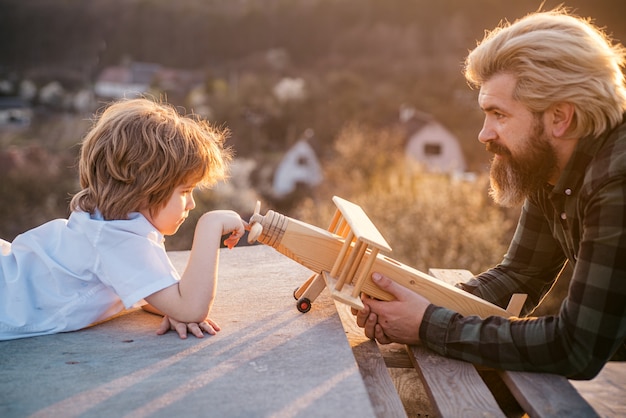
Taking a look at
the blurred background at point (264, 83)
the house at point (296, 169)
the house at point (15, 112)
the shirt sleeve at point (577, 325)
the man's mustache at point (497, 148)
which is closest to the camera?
the shirt sleeve at point (577, 325)

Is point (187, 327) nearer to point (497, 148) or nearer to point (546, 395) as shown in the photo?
point (546, 395)

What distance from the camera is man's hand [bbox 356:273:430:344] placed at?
2477 mm

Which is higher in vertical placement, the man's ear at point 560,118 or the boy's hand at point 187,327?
the man's ear at point 560,118

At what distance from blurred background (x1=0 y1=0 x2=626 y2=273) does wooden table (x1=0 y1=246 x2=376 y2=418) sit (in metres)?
13.5

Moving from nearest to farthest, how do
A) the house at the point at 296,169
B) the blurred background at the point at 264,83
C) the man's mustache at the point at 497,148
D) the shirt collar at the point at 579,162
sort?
the shirt collar at the point at 579,162, the man's mustache at the point at 497,148, the blurred background at the point at 264,83, the house at the point at 296,169

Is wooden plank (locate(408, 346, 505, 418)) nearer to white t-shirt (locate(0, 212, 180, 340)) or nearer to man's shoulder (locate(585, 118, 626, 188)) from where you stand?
man's shoulder (locate(585, 118, 626, 188))

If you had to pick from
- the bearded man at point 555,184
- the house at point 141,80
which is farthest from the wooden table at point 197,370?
the house at point 141,80

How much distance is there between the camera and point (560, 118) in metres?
2.47

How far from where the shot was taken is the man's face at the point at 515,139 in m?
2.53

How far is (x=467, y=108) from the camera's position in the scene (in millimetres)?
32094

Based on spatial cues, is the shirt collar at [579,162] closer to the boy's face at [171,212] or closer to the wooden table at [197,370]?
the wooden table at [197,370]

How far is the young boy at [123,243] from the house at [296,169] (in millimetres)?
24554

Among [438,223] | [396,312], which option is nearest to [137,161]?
[396,312]

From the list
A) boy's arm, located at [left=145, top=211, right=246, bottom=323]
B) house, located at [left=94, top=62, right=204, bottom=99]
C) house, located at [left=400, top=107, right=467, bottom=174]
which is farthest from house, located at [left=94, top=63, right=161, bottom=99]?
boy's arm, located at [left=145, top=211, right=246, bottom=323]
